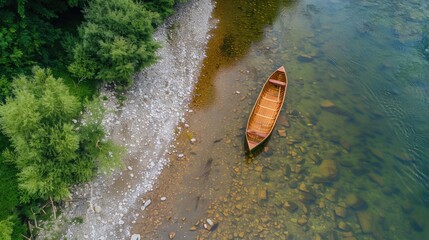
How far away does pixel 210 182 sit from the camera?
57.0 feet

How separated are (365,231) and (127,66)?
15.1 metres

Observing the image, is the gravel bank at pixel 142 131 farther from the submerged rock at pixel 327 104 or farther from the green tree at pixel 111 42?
the submerged rock at pixel 327 104

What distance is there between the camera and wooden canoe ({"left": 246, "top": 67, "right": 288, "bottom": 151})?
18734 millimetres

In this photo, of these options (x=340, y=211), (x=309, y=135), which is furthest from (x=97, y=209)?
(x=309, y=135)

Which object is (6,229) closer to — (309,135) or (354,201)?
(309,135)

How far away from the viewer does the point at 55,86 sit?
47.2 ft

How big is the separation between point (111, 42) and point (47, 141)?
6.62m

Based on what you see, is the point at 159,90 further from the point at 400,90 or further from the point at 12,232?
the point at 400,90

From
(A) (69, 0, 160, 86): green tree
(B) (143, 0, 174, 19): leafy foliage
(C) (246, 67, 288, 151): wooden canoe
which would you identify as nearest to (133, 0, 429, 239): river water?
(C) (246, 67, 288, 151): wooden canoe

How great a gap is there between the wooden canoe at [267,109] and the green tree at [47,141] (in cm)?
781

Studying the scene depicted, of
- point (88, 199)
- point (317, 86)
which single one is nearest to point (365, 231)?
point (317, 86)

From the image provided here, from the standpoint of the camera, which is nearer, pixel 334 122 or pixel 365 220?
pixel 365 220

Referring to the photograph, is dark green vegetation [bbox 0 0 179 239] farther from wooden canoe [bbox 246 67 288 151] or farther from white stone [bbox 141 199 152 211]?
wooden canoe [bbox 246 67 288 151]

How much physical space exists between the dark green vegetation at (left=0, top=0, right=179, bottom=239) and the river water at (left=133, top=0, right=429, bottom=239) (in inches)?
175
